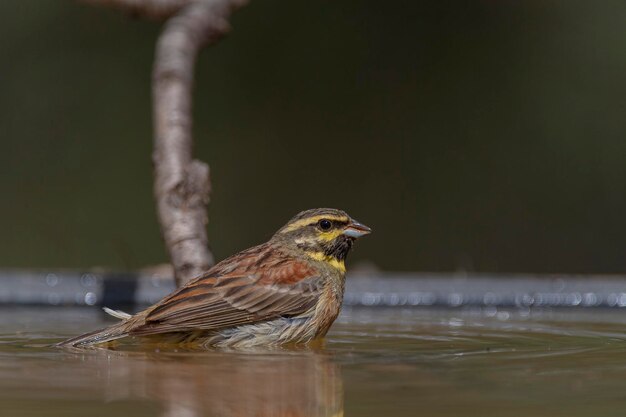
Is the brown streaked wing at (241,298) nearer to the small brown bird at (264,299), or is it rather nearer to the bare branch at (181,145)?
the small brown bird at (264,299)

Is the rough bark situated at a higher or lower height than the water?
higher

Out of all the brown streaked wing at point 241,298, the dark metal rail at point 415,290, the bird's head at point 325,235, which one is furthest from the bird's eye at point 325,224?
the dark metal rail at point 415,290

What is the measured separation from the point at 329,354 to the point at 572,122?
6007 millimetres

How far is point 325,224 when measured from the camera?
16.7ft

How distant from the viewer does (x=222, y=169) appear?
10.5 m

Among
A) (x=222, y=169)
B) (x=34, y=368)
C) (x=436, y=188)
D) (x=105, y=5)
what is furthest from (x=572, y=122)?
(x=34, y=368)

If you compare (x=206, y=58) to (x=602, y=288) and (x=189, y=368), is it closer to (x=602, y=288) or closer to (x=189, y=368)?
(x=602, y=288)

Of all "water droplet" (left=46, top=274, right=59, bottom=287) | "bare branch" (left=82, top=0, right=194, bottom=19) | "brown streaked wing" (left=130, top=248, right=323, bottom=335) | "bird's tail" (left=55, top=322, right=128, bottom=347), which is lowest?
"bird's tail" (left=55, top=322, right=128, bottom=347)

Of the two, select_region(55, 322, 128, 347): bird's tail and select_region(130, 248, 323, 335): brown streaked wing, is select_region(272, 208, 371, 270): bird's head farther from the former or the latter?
select_region(55, 322, 128, 347): bird's tail

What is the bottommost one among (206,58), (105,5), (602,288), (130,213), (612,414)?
(612,414)

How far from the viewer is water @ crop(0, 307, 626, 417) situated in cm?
276

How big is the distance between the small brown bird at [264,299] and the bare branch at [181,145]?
173mm

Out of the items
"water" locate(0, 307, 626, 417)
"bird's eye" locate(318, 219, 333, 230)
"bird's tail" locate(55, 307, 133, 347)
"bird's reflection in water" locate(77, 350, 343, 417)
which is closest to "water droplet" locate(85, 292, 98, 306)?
"water" locate(0, 307, 626, 417)

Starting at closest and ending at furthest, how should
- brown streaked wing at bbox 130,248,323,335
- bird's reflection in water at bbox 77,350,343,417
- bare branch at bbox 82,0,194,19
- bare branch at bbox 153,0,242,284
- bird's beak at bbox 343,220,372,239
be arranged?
bird's reflection in water at bbox 77,350,343,417 < brown streaked wing at bbox 130,248,323,335 < bare branch at bbox 153,0,242,284 < bird's beak at bbox 343,220,372,239 < bare branch at bbox 82,0,194,19
